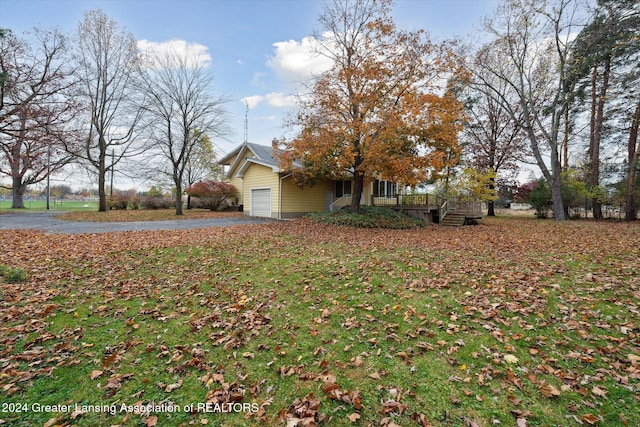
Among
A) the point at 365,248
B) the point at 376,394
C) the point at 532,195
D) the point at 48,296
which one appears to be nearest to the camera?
the point at 376,394

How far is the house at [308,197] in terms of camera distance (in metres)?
18.1

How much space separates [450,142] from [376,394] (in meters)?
13.4

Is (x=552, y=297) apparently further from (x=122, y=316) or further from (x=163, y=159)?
(x=163, y=159)

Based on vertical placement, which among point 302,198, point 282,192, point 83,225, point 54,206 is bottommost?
point 83,225

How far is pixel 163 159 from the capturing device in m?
25.5

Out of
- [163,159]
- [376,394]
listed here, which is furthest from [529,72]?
[163,159]

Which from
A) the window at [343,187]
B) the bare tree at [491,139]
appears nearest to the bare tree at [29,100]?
the window at [343,187]

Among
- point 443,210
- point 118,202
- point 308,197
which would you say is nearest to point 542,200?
point 443,210

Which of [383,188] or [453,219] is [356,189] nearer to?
[453,219]

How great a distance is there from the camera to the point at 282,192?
18.8 m

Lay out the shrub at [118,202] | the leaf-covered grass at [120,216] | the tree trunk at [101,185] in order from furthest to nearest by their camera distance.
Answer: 1. the shrub at [118,202]
2. the tree trunk at [101,185]
3. the leaf-covered grass at [120,216]

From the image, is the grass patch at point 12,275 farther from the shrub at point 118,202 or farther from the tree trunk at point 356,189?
the shrub at point 118,202

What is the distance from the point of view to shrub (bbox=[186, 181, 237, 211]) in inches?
995

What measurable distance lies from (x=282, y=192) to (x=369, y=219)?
22.6 feet
